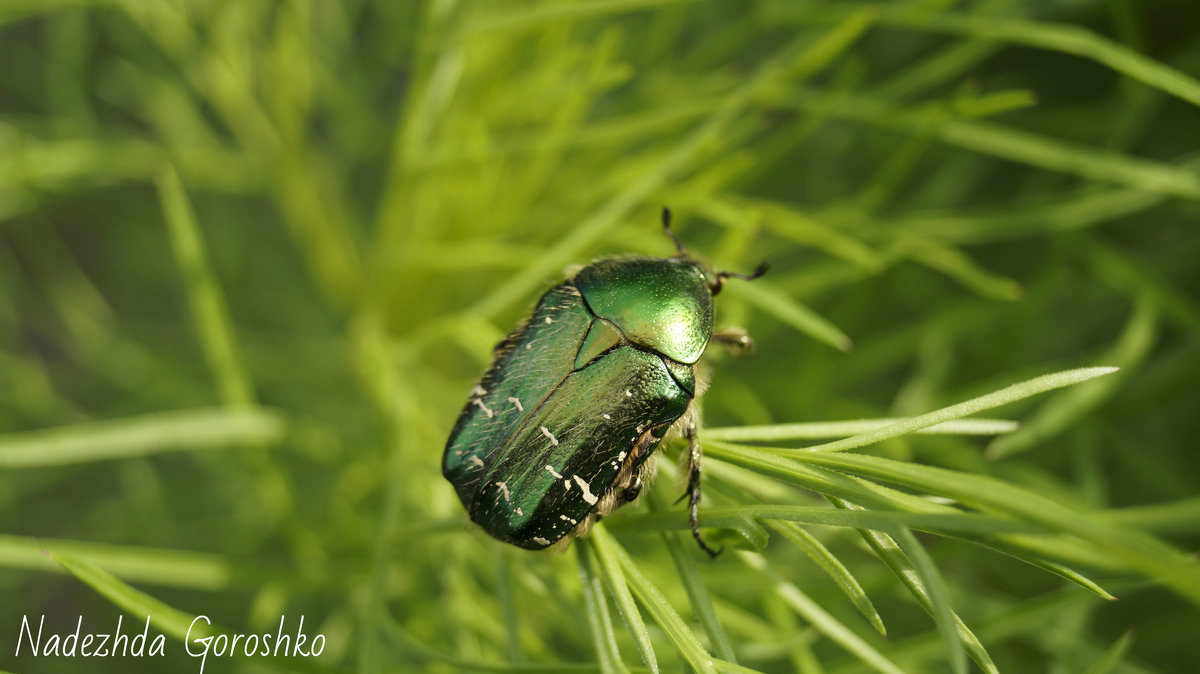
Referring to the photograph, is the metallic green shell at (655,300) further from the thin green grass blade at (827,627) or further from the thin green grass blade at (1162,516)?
the thin green grass blade at (1162,516)

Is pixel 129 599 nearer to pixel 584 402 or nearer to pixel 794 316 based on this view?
pixel 584 402

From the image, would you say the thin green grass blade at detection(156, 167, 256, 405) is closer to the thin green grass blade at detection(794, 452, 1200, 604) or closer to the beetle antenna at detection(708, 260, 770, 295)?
the beetle antenna at detection(708, 260, 770, 295)

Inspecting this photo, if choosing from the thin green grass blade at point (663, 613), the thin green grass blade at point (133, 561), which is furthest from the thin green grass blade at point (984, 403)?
the thin green grass blade at point (133, 561)

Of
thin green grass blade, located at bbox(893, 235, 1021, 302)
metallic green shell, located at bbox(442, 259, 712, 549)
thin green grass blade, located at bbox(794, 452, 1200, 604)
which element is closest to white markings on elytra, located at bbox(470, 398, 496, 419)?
metallic green shell, located at bbox(442, 259, 712, 549)

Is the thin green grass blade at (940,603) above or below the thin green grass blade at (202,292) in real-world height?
below

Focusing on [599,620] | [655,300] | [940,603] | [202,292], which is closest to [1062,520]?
[940,603]

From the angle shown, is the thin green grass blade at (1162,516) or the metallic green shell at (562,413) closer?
the thin green grass blade at (1162,516)
